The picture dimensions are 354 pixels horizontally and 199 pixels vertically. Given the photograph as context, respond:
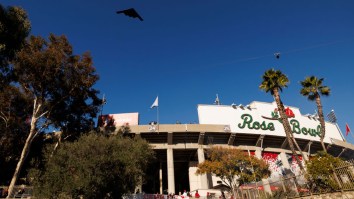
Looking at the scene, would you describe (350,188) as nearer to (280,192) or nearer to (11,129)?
(280,192)

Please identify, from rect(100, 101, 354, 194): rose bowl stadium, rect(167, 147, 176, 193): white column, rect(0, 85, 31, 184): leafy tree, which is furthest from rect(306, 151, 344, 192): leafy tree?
rect(0, 85, 31, 184): leafy tree

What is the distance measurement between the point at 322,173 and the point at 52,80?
27.1 meters

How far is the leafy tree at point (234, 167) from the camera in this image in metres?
30.9

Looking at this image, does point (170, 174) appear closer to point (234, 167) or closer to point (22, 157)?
point (234, 167)

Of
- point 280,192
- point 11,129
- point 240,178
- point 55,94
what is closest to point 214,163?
point 240,178

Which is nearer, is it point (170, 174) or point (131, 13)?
point (131, 13)

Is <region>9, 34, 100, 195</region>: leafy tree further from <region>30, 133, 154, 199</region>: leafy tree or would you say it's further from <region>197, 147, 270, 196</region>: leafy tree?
<region>197, 147, 270, 196</region>: leafy tree

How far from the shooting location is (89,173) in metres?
19.4

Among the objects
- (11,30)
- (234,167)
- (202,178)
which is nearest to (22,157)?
(11,30)

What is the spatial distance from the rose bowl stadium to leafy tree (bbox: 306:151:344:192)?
76.2 ft

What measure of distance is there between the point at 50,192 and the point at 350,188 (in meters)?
21.6

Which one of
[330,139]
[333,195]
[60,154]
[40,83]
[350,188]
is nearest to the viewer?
[350,188]

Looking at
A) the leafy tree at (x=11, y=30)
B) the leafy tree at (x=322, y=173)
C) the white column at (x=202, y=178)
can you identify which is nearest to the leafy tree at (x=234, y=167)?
the white column at (x=202, y=178)

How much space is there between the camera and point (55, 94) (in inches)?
1113
